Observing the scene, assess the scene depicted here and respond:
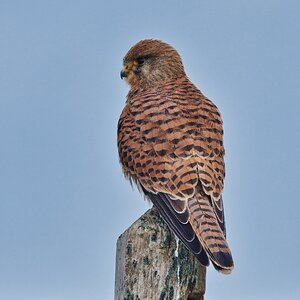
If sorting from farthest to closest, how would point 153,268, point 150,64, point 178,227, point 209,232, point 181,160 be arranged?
point 150,64, point 181,160, point 209,232, point 178,227, point 153,268

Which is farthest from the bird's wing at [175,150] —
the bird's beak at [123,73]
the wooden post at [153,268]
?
the bird's beak at [123,73]

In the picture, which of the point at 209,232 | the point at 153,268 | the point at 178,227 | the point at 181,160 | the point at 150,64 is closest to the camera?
the point at 153,268

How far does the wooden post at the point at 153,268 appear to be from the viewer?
459 centimetres

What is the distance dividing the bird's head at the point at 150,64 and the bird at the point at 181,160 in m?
0.29

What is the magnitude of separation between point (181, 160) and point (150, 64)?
2.18 m

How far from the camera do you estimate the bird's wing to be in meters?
6.06

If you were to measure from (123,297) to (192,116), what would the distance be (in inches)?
98.6

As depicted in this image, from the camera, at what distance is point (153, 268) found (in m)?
4.64

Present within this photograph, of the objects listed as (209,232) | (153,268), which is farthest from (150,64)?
(153,268)

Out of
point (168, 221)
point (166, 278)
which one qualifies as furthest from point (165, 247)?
point (168, 221)

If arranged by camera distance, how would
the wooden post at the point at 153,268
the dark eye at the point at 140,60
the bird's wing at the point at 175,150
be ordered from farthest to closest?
the dark eye at the point at 140,60
the bird's wing at the point at 175,150
the wooden post at the point at 153,268

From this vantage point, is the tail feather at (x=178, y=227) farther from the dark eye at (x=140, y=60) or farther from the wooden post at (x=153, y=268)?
the dark eye at (x=140, y=60)

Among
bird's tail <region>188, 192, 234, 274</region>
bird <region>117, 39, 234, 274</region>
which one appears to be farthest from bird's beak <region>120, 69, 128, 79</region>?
bird's tail <region>188, 192, 234, 274</region>

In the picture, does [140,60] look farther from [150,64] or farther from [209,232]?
[209,232]
